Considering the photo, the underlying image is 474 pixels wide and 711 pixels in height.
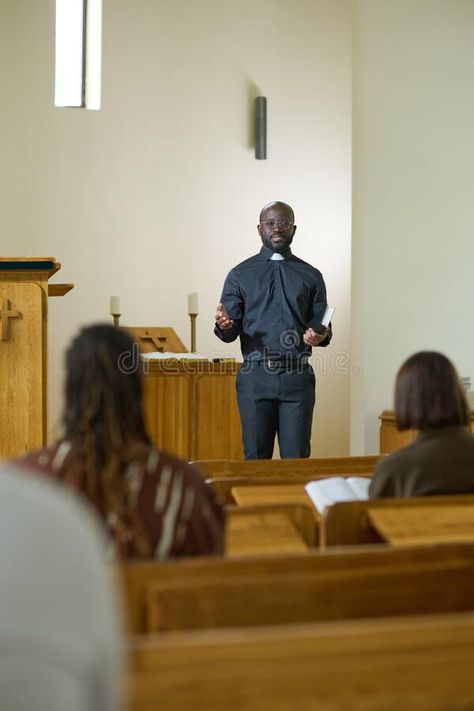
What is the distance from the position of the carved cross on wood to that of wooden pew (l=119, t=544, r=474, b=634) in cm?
357

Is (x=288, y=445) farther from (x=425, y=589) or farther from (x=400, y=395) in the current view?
(x=425, y=589)

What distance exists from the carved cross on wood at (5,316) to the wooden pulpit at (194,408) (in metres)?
2.01

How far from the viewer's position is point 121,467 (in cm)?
224

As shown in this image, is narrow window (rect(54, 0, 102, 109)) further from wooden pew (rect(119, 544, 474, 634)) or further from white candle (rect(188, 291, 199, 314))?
wooden pew (rect(119, 544, 474, 634))

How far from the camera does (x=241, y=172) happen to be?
1097cm

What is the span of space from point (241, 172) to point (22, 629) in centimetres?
1022

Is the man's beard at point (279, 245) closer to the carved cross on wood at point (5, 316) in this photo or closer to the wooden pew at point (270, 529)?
the carved cross on wood at point (5, 316)

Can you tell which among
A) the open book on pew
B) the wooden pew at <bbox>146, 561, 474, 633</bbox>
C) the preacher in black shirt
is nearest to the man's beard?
the preacher in black shirt

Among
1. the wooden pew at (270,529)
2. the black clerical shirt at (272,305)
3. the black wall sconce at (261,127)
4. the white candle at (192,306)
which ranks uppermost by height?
the black wall sconce at (261,127)

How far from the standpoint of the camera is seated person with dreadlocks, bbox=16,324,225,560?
2.18 meters

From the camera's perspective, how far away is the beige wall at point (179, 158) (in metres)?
10.3

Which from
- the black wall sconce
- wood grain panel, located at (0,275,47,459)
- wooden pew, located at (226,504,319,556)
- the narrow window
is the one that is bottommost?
wooden pew, located at (226,504,319,556)

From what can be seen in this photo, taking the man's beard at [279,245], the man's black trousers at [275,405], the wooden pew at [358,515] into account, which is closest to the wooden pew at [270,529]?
the wooden pew at [358,515]

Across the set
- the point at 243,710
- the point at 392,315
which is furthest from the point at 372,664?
the point at 392,315
